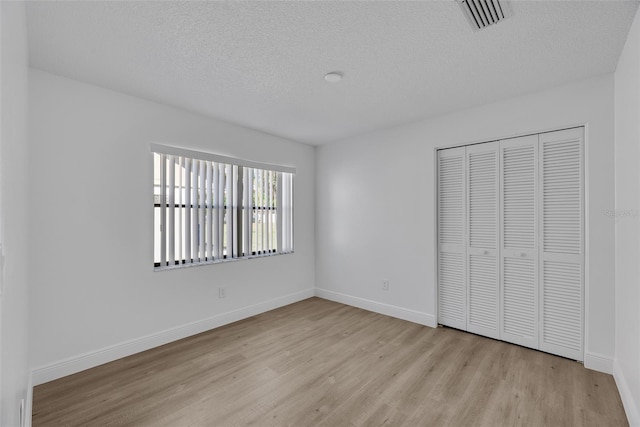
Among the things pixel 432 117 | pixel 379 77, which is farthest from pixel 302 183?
pixel 379 77

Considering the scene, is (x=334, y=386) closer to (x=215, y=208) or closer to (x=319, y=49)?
(x=215, y=208)

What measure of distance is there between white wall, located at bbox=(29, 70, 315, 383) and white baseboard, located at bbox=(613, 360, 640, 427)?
359cm

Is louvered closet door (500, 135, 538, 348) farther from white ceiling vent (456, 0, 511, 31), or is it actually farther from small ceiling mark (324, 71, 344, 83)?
small ceiling mark (324, 71, 344, 83)

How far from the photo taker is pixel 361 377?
2488 mm

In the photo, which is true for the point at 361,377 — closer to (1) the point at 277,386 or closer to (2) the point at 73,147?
(1) the point at 277,386

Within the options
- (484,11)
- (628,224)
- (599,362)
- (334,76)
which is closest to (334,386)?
(599,362)

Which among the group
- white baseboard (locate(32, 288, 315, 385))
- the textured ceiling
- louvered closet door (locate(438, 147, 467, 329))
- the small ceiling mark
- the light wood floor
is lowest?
the light wood floor

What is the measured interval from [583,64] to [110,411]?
4.40 metres

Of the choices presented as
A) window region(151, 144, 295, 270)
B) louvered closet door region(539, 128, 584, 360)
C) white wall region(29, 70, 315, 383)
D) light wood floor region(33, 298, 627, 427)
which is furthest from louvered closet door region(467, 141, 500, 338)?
white wall region(29, 70, 315, 383)

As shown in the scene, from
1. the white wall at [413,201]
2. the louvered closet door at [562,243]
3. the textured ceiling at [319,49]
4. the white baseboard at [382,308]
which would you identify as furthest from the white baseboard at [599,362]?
the textured ceiling at [319,49]

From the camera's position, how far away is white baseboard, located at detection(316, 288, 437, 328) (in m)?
3.63

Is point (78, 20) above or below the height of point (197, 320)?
above

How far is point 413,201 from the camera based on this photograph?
3748 millimetres

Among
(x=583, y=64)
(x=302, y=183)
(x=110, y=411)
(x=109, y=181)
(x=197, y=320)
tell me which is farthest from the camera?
(x=302, y=183)
